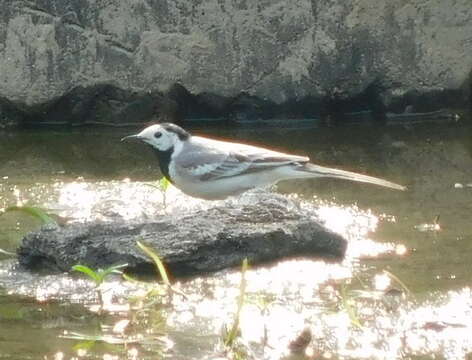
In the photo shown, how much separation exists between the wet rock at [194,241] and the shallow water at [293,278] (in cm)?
10

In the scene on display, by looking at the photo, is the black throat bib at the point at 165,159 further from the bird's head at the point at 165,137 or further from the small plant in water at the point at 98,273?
the small plant in water at the point at 98,273

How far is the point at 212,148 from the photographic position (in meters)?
7.15

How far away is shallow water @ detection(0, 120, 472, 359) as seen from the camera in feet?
16.4

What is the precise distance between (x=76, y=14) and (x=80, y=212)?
2814 millimetres

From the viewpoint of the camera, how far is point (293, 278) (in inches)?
233

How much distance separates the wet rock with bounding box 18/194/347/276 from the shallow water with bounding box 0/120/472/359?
0.32 feet

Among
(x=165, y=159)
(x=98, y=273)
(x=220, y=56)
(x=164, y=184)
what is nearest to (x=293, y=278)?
(x=98, y=273)

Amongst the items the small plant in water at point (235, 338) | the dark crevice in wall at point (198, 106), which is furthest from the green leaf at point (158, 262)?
the dark crevice in wall at point (198, 106)

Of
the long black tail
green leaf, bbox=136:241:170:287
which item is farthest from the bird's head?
green leaf, bbox=136:241:170:287

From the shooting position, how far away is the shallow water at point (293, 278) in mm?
4996

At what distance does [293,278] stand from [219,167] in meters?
1.28

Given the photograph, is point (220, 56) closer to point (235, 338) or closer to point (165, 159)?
point (165, 159)

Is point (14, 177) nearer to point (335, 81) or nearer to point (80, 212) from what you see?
point (80, 212)

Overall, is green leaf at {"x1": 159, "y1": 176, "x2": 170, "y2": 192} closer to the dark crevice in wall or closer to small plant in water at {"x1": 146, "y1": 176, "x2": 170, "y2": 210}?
small plant in water at {"x1": 146, "y1": 176, "x2": 170, "y2": 210}
